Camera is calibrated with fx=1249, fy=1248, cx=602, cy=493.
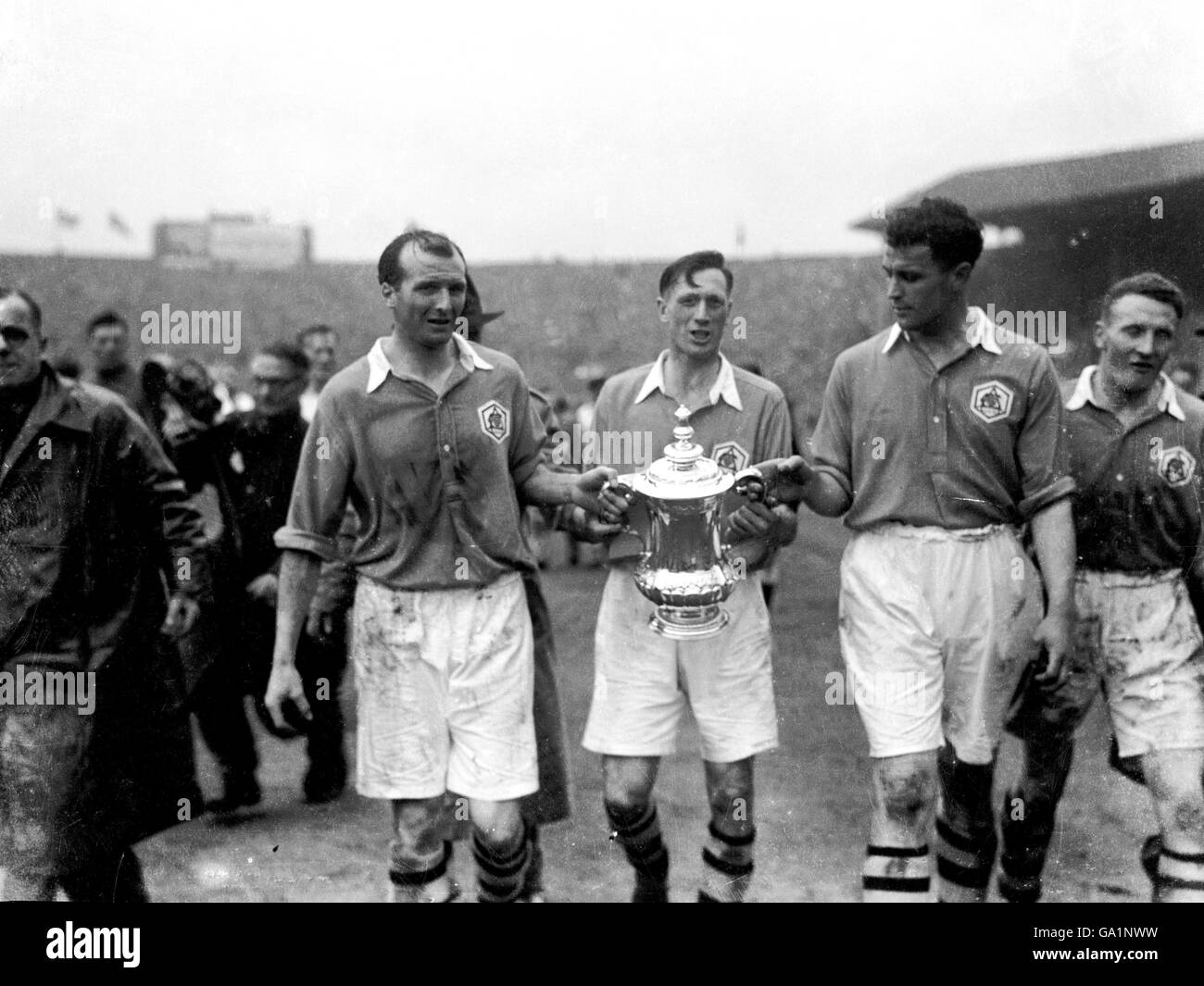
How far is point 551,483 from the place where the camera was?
355cm

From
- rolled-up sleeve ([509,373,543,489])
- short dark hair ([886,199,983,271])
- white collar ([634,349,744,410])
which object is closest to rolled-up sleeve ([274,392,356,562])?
rolled-up sleeve ([509,373,543,489])

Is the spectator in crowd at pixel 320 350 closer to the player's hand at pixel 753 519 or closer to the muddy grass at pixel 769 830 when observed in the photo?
the muddy grass at pixel 769 830

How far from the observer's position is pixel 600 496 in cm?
333

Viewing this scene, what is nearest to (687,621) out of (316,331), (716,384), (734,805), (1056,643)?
(734,805)

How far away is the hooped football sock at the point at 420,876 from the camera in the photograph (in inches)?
133

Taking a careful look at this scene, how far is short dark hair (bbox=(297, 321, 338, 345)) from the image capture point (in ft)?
13.8

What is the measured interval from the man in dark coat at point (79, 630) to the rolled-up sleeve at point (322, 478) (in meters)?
0.48

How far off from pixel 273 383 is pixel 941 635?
224 centimetres

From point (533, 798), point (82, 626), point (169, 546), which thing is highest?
point (169, 546)

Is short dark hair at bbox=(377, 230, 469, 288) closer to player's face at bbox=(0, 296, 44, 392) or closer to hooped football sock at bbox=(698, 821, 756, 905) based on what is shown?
player's face at bbox=(0, 296, 44, 392)

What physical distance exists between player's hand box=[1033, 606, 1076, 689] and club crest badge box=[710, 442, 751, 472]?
3.02ft
